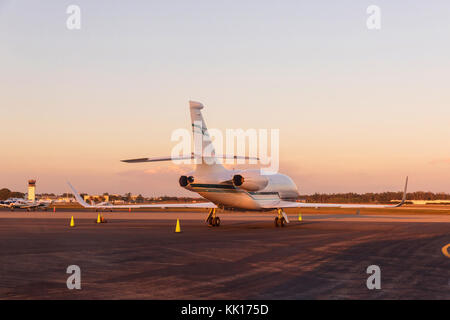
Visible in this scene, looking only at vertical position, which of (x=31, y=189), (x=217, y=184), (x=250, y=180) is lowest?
(x=31, y=189)

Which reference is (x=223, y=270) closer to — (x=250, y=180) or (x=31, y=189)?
(x=250, y=180)

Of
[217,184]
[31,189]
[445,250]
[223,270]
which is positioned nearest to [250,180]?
[217,184]

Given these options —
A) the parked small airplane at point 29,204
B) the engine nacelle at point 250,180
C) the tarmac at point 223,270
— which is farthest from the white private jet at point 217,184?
the parked small airplane at point 29,204

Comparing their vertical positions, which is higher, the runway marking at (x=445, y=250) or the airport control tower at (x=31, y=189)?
the runway marking at (x=445, y=250)

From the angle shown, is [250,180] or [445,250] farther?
[250,180]

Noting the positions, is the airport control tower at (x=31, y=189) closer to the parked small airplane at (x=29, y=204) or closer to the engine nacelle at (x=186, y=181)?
the parked small airplane at (x=29, y=204)

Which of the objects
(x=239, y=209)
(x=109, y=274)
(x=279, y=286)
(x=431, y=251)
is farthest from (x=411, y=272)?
(x=239, y=209)

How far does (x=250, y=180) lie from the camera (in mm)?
29766

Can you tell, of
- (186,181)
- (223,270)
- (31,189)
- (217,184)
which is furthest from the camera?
(31,189)

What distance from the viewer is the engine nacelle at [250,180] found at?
2894 cm

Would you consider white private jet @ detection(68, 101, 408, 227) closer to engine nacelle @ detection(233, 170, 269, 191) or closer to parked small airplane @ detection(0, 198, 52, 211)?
engine nacelle @ detection(233, 170, 269, 191)

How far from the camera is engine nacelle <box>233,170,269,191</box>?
2894 centimetres

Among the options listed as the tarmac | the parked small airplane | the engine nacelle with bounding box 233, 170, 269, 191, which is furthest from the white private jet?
the parked small airplane

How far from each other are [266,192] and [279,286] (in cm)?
2458
